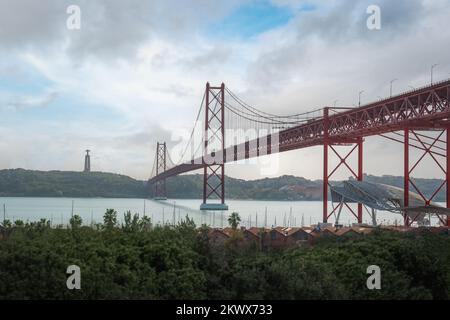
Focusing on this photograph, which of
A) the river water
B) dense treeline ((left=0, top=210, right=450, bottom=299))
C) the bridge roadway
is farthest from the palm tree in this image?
dense treeline ((left=0, top=210, right=450, bottom=299))

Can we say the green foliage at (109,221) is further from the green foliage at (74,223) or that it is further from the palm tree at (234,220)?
the palm tree at (234,220)

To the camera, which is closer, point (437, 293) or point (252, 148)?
point (437, 293)

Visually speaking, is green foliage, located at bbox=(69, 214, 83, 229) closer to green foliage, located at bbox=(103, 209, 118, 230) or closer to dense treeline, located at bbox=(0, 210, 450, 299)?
green foliage, located at bbox=(103, 209, 118, 230)

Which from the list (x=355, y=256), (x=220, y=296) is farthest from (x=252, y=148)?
(x=220, y=296)

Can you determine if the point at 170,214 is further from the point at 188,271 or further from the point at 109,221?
the point at 188,271

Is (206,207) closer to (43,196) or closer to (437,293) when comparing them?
(437,293)

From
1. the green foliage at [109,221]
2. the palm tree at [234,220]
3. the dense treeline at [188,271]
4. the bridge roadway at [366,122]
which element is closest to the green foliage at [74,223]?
the green foliage at [109,221]

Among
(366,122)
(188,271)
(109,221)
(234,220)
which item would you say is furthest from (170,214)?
(188,271)
